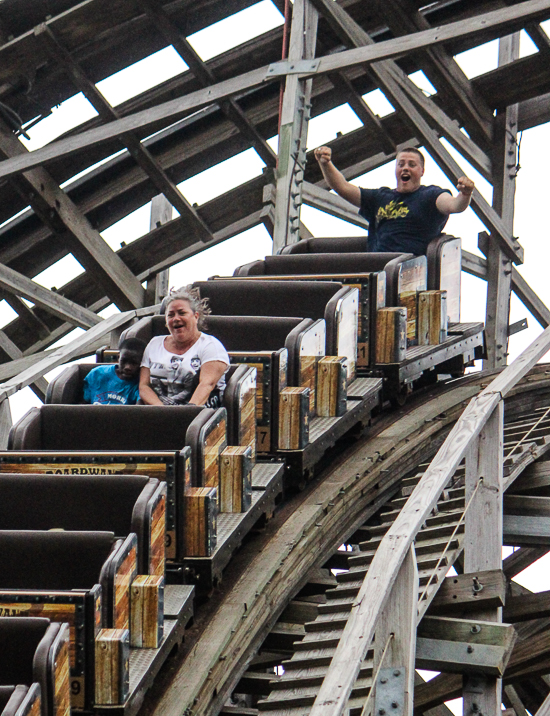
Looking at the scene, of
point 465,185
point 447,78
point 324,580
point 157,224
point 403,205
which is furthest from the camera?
point 157,224

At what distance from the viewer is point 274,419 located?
5.90 m

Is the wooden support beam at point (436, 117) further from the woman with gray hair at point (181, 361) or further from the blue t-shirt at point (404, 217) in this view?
the woman with gray hair at point (181, 361)

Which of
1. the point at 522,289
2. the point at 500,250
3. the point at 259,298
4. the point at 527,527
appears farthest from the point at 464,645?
the point at 522,289

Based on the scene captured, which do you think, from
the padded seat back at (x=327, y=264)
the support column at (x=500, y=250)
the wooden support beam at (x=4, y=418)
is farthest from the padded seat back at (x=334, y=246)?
the wooden support beam at (x=4, y=418)

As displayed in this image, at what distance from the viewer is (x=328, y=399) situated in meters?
6.31

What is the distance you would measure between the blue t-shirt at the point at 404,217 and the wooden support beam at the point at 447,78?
2939mm

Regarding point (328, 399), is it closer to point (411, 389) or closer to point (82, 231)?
point (411, 389)

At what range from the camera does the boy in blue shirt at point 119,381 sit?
5941mm

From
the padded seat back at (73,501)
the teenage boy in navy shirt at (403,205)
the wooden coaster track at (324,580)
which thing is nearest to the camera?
the wooden coaster track at (324,580)

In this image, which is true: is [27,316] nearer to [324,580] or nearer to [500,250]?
[500,250]

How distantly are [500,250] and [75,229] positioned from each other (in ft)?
12.2

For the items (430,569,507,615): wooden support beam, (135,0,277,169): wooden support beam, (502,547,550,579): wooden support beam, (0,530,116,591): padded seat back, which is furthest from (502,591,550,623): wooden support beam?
(135,0,277,169): wooden support beam

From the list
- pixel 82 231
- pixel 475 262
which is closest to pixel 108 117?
pixel 82 231

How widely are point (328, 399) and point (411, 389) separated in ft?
3.86
